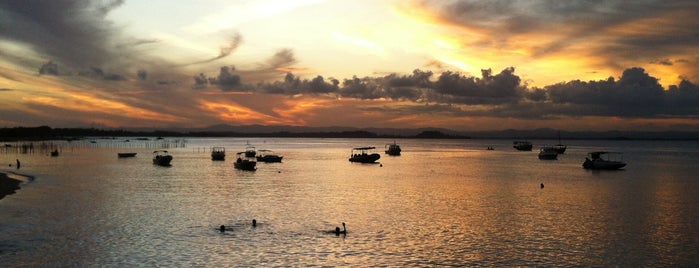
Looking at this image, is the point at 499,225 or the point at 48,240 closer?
the point at 48,240

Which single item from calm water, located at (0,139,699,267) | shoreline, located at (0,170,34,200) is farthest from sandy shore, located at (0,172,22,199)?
calm water, located at (0,139,699,267)

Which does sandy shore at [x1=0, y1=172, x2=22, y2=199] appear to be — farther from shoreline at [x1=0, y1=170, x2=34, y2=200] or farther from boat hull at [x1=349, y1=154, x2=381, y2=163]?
boat hull at [x1=349, y1=154, x2=381, y2=163]

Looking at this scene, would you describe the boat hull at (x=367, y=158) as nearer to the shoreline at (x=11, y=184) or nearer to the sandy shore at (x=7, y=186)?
the shoreline at (x=11, y=184)

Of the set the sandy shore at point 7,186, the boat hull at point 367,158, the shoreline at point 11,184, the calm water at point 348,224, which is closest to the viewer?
the calm water at point 348,224

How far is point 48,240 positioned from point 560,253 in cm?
Result: 3118

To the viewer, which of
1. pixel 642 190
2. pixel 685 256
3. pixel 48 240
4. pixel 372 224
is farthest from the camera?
pixel 642 190

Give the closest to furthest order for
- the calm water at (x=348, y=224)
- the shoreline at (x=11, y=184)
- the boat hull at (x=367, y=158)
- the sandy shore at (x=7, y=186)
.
Answer: the calm water at (x=348, y=224)
the sandy shore at (x=7, y=186)
the shoreline at (x=11, y=184)
the boat hull at (x=367, y=158)

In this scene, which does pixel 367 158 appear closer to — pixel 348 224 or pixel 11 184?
pixel 11 184

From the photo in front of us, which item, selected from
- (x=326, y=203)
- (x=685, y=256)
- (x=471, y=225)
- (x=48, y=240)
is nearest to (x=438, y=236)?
(x=471, y=225)

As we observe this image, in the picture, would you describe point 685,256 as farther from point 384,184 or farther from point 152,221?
point 384,184

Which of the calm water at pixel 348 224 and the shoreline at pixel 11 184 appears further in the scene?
the shoreline at pixel 11 184

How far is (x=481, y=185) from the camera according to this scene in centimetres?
7400

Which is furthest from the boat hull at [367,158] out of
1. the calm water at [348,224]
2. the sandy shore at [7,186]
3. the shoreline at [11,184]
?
the sandy shore at [7,186]

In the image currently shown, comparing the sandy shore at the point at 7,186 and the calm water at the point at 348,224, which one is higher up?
the sandy shore at the point at 7,186
